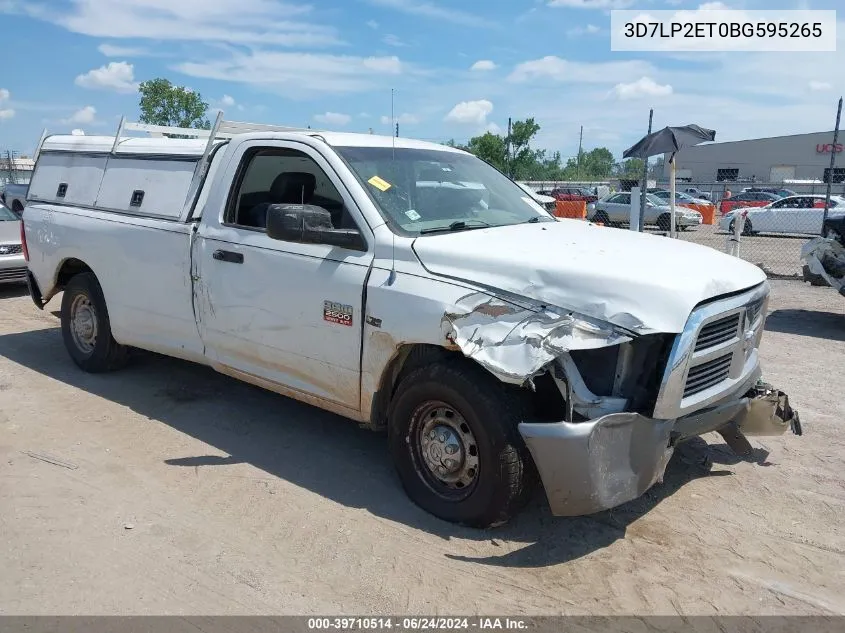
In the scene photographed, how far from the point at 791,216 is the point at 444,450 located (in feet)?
79.2

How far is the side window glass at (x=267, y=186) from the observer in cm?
486

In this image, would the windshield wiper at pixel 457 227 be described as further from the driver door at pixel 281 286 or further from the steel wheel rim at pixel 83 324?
the steel wheel rim at pixel 83 324

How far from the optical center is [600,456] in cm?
325

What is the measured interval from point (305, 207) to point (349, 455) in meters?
1.72

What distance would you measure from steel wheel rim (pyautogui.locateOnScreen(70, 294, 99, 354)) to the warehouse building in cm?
5615

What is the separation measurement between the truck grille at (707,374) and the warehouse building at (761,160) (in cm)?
5657

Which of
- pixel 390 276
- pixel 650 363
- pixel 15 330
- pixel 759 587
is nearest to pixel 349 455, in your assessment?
pixel 390 276

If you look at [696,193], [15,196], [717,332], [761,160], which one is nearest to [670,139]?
[717,332]

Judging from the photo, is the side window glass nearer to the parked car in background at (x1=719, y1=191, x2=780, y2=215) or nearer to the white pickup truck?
the white pickup truck

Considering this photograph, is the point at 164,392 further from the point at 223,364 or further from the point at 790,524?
the point at 790,524

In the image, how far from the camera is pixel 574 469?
3.25m

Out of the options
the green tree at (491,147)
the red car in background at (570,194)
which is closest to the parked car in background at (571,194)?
the red car in background at (570,194)

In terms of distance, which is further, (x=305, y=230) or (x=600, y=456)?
(x=305, y=230)

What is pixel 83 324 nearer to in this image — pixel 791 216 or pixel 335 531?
pixel 335 531
